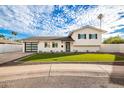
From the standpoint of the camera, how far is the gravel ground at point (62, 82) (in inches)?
321

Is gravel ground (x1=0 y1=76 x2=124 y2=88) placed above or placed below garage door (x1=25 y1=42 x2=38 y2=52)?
below

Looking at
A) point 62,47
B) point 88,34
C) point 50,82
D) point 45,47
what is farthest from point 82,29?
point 50,82

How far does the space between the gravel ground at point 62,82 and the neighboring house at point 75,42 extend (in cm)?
2145

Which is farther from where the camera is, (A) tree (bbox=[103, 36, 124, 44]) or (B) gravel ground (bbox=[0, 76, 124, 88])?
(A) tree (bbox=[103, 36, 124, 44])

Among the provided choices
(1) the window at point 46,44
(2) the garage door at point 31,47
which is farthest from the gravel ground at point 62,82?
(2) the garage door at point 31,47

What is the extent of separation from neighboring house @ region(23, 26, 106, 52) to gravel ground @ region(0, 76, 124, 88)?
21447 mm

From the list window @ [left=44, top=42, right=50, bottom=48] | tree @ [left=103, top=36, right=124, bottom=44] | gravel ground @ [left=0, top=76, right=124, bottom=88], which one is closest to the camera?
gravel ground @ [left=0, top=76, right=124, bottom=88]

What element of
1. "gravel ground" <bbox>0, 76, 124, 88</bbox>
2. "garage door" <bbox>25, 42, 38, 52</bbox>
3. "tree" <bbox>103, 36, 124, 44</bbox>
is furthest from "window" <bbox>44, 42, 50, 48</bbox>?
"gravel ground" <bbox>0, 76, 124, 88</bbox>

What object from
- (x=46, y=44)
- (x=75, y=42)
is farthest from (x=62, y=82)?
(x=46, y=44)

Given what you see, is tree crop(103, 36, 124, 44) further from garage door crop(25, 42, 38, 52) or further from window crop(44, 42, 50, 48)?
garage door crop(25, 42, 38, 52)

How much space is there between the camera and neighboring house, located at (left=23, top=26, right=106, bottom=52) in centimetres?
3073

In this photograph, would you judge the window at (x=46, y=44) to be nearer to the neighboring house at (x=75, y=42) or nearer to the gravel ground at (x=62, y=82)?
the neighboring house at (x=75, y=42)

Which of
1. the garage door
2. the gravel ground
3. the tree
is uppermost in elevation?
the tree

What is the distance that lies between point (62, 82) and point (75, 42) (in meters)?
22.6
